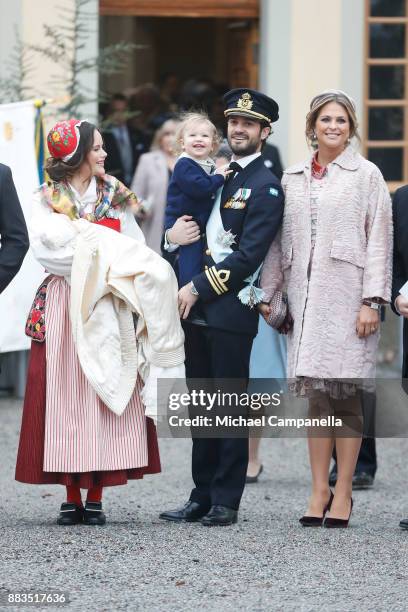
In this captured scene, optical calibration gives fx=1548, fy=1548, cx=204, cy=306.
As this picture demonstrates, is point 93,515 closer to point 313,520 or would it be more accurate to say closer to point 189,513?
point 189,513

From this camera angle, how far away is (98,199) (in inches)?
262

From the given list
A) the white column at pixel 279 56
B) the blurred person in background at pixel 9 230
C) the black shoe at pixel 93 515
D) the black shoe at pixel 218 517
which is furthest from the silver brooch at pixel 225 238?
the white column at pixel 279 56

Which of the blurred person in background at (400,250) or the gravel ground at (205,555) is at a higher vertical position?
the blurred person in background at (400,250)

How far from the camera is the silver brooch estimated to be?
21.6ft

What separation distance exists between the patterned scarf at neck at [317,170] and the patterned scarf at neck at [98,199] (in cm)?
79

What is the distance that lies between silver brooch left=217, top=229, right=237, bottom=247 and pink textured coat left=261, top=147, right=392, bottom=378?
26 centimetres

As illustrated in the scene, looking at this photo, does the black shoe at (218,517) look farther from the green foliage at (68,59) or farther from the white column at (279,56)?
the white column at (279,56)

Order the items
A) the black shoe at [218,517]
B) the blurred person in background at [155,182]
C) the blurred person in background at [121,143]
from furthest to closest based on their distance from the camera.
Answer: the blurred person in background at [121,143], the blurred person in background at [155,182], the black shoe at [218,517]

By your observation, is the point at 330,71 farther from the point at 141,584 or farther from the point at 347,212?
the point at 141,584

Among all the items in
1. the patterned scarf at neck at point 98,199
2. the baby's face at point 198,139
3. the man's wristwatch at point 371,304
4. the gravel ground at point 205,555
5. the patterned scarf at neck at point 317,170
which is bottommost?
the gravel ground at point 205,555

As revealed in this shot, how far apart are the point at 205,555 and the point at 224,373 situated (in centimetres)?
88

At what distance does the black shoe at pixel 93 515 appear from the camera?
6723 mm

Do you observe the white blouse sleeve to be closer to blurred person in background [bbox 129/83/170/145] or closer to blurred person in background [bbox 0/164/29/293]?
blurred person in background [bbox 0/164/29/293]

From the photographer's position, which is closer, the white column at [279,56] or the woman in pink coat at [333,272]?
the woman in pink coat at [333,272]
